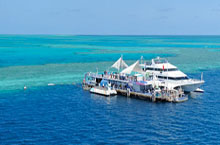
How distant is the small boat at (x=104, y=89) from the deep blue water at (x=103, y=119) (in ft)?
6.59

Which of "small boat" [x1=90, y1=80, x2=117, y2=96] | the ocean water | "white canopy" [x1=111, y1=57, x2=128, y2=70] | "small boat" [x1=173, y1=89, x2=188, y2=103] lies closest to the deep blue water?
the ocean water

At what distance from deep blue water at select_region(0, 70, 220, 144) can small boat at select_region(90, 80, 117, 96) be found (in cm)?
201

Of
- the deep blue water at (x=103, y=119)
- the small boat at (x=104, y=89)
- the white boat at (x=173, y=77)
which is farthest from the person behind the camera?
the small boat at (x=104, y=89)

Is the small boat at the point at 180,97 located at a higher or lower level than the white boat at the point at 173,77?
lower

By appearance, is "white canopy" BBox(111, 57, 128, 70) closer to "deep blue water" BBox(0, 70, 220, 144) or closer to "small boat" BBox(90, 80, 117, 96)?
"small boat" BBox(90, 80, 117, 96)

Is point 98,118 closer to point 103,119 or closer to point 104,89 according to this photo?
point 103,119

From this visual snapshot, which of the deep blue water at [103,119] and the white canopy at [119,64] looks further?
the white canopy at [119,64]

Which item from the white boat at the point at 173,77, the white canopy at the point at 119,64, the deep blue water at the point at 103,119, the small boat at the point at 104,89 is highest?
the white canopy at the point at 119,64

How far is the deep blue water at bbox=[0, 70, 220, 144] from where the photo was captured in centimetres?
4084

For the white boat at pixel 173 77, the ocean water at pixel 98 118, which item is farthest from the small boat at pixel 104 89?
the white boat at pixel 173 77

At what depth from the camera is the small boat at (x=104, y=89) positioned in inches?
2662

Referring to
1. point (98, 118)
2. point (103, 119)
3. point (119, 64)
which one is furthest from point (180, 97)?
point (119, 64)

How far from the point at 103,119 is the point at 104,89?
19641 mm

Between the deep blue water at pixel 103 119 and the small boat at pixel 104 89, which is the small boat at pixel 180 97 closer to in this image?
the deep blue water at pixel 103 119
